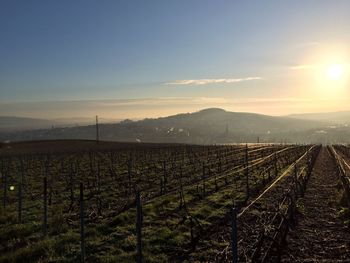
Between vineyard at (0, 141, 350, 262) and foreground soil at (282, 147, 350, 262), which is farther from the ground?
vineyard at (0, 141, 350, 262)

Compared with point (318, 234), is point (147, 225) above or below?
above

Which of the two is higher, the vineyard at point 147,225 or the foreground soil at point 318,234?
the vineyard at point 147,225

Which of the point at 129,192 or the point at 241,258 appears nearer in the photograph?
the point at 241,258

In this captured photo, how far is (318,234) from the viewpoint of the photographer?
1377 centimetres

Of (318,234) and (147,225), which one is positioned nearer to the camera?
(318,234)

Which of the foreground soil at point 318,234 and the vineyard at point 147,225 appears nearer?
the vineyard at point 147,225

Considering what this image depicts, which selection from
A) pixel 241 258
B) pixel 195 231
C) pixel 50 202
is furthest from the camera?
pixel 50 202

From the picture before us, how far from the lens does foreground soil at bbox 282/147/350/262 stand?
37.6 feet

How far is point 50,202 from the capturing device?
19.3 meters

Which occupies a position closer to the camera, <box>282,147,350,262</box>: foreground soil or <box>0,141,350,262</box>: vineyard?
<box>0,141,350,262</box>: vineyard

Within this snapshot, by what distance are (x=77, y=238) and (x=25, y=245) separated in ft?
5.14

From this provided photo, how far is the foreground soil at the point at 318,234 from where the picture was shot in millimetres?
11461

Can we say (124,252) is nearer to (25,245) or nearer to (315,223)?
(25,245)

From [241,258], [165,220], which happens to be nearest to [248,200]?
[165,220]
